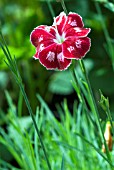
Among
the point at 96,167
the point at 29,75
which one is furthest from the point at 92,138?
the point at 29,75

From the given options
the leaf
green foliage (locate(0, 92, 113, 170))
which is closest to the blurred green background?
the leaf

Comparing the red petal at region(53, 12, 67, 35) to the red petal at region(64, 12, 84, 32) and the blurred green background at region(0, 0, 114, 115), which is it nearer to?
the red petal at region(64, 12, 84, 32)

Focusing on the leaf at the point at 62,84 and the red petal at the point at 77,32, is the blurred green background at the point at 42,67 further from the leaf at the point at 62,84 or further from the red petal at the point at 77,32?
the red petal at the point at 77,32

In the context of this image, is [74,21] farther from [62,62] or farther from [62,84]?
[62,84]

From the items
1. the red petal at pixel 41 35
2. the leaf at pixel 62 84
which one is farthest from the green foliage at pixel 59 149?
the leaf at pixel 62 84

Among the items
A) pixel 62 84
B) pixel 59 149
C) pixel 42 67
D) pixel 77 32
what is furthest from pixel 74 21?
pixel 42 67

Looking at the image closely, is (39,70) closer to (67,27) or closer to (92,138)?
(92,138)
